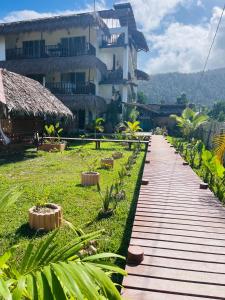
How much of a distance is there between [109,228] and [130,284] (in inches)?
97.0

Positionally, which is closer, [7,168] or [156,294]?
[156,294]

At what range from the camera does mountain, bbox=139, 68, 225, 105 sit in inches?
3799

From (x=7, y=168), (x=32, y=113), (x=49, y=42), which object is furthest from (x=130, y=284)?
(x=49, y=42)

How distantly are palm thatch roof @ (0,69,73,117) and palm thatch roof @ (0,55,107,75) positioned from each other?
22.1 ft

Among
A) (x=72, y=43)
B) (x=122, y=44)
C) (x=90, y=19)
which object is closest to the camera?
(x=90, y=19)

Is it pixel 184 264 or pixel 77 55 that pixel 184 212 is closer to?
pixel 184 264

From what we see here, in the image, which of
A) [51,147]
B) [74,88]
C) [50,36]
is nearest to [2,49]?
[50,36]

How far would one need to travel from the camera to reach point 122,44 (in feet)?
97.8

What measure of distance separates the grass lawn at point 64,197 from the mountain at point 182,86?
282 ft

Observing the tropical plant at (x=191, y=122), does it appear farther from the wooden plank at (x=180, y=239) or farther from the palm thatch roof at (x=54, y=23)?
the wooden plank at (x=180, y=239)

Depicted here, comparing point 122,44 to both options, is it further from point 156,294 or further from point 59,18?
point 156,294

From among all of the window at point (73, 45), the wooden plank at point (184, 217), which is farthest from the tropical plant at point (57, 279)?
the window at point (73, 45)

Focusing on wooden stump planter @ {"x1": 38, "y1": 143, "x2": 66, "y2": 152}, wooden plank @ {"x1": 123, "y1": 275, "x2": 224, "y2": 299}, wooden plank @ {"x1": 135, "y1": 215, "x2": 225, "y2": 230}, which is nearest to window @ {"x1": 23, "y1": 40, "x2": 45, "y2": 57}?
wooden stump planter @ {"x1": 38, "y1": 143, "x2": 66, "y2": 152}

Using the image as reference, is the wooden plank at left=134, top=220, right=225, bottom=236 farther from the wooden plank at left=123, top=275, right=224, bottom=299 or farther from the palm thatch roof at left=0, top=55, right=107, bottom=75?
the palm thatch roof at left=0, top=55, right=107, bottom=75
